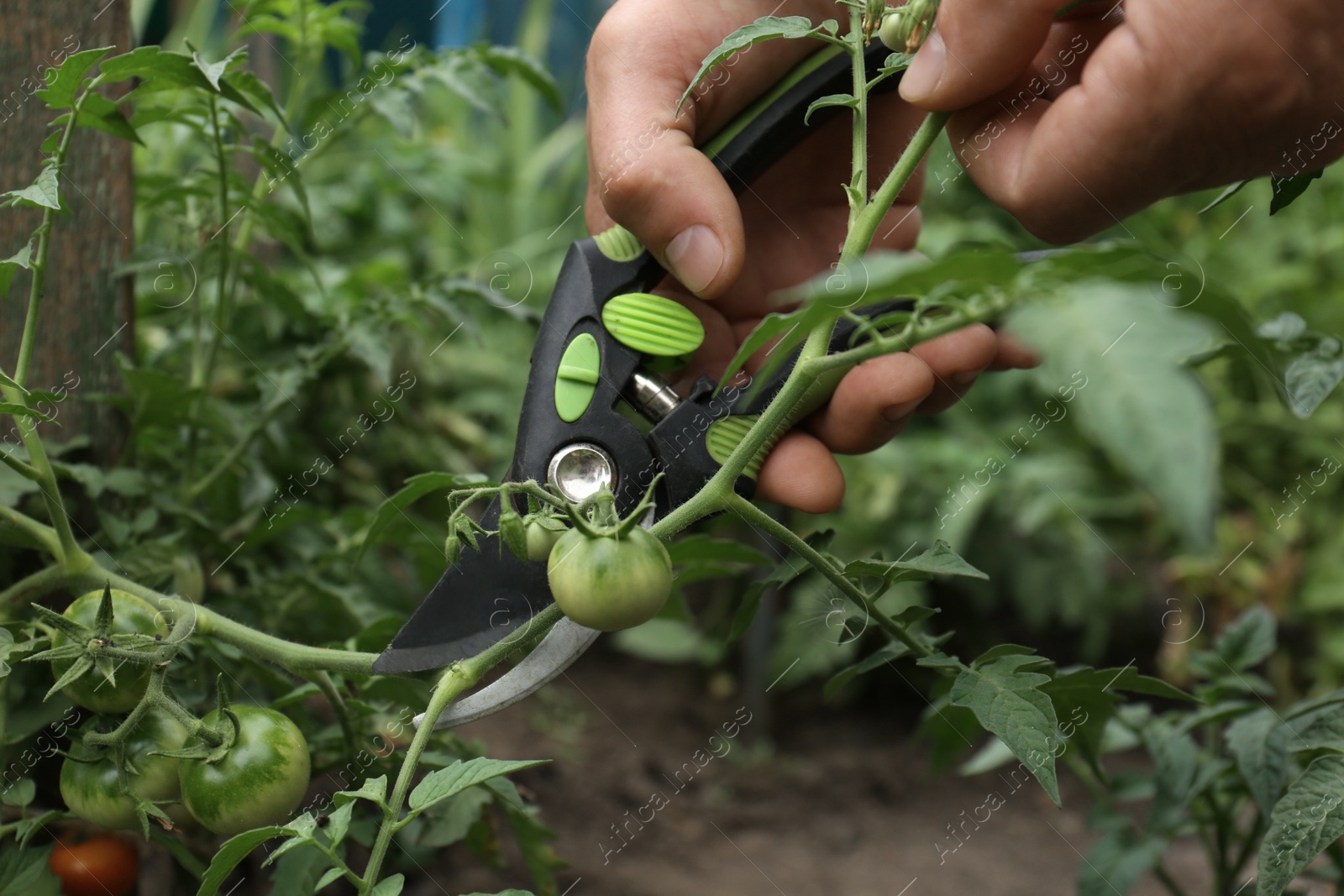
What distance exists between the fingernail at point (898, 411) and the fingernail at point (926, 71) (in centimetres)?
32

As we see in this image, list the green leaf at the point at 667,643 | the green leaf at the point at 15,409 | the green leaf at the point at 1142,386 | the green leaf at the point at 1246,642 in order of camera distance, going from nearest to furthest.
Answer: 1. the green leaf at the point at 1142,386
2. the green leaf at the point at 15,409
3. the green leaf at the point at 1246,642
4. the green leaf at the point at 667,643

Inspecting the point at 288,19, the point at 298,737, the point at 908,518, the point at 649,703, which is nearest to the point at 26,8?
the point at 288,19

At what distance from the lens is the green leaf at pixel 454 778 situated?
0.63 meters

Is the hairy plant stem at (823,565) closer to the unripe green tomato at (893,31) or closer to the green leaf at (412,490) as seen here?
the green leaf at (412,490)

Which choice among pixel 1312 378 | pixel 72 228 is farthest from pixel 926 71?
pixel 72 228

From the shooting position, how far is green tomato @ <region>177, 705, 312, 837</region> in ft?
2.37

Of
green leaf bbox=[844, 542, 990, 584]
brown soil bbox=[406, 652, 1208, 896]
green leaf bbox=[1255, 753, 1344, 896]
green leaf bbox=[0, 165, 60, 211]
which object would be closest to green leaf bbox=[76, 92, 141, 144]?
green leaf bbox=[0, 165, 60, 211]

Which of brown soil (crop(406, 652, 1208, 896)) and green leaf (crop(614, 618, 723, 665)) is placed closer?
brown soil (crop(406, 652, 1208, 896))

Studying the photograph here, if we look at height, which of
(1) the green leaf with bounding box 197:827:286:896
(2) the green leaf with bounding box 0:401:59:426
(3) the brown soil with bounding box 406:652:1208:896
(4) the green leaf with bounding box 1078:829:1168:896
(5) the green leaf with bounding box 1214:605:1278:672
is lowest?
(3) the brown soil with bounding box 406:652:1208:896

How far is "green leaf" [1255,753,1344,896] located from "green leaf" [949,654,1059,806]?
19 centimetres

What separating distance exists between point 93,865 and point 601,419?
24.5 inches

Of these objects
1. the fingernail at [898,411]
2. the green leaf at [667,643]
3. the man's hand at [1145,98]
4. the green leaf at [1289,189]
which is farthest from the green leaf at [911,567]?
the green leaf at [667,643]

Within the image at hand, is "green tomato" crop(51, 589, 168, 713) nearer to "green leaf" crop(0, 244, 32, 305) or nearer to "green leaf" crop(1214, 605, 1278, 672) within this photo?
"green leaf" crop(0, 244, 32, 305)

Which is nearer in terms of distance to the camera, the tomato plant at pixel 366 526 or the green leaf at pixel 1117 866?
the tomato plant at pixel 366 526
